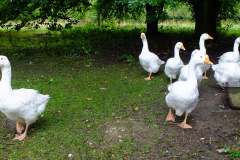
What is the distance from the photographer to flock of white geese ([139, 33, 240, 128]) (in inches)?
304

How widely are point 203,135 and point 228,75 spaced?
6.54ft

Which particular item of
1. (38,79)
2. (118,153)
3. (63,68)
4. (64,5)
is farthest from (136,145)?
(64,5)

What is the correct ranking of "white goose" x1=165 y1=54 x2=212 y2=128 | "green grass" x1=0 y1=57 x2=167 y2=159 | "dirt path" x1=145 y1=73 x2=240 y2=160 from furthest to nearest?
"white goose" x1=165 y1=54 x2=212 y2=128, "green grass" x1=0 y1=57 x2=167 y2=159, "dirt path" x1=145 y1=73 x2=240 y2=160

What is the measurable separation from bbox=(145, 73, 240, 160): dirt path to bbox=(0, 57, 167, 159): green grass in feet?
1.38

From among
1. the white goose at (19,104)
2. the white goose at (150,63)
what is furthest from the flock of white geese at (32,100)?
the white goose at (150,63)

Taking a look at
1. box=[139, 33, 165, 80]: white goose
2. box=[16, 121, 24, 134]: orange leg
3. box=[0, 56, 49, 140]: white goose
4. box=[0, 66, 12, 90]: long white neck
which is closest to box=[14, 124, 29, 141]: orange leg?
box=[0, 56, 49, 140]: white goose

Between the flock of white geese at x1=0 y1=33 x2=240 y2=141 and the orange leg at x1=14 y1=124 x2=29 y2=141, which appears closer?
the flock of white geese at x1=0 y1=33 x2=240 y2=141

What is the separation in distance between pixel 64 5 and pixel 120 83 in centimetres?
367

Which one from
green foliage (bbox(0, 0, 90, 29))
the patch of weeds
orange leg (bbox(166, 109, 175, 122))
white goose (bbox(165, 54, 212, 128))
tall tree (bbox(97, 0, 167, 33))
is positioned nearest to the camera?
white goose (bbox(165, 54, 212, 128))

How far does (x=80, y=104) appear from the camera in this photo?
8930 mm

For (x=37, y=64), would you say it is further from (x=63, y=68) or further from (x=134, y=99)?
(x=134, y=99)

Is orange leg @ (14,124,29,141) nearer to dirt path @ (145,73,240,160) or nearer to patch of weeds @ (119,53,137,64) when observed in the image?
dirt path @ (145,73,240,160)

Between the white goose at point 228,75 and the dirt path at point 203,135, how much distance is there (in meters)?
0.51

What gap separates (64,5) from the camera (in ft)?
42.8
